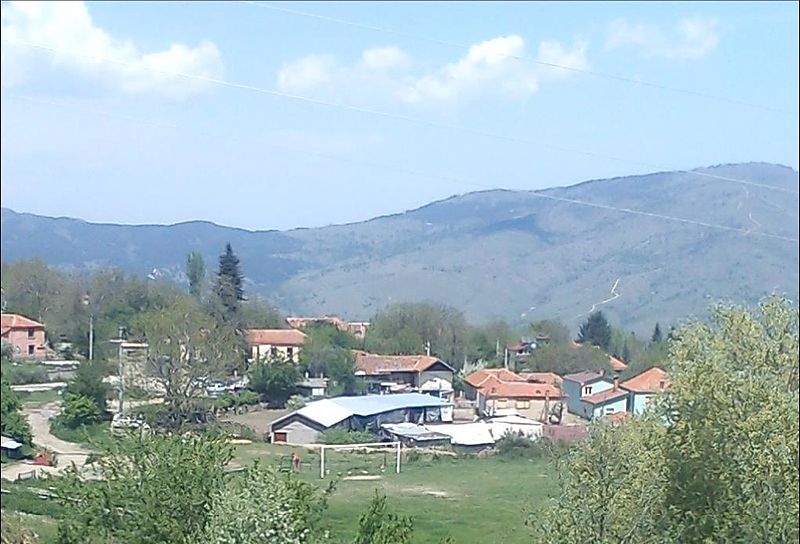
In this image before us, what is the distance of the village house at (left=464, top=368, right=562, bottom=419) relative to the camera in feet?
43.4

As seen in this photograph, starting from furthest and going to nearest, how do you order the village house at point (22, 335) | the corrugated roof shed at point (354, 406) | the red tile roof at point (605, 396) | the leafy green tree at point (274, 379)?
the village house at point (22, 335) → the leafy green tree at point (274, 379) → the corrugated roof shed at point (354, 406) → the red tile roof at point (605, 396)

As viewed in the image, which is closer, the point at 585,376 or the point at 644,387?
the point at 644,387

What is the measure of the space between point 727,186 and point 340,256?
7216mm

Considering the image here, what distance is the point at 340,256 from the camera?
15.9 metres

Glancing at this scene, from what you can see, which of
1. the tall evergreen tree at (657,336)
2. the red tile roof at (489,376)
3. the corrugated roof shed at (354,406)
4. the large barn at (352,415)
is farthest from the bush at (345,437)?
the tall evergreen tree at (657,336)

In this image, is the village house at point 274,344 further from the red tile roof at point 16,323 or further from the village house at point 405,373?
the red tile roof at point 16,323

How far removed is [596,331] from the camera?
560 inches

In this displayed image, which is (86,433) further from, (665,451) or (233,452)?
(665,451)

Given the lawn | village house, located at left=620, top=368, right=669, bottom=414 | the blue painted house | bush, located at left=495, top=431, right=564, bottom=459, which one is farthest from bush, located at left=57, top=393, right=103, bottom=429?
village house, located at left=620, top=368, right=669, bottom=414

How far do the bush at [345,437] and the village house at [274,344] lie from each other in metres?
1.30

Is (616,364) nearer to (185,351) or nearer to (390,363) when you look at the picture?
(390,363)

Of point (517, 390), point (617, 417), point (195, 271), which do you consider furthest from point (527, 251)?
point (617, 417)

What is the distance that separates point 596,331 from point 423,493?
19.5ft

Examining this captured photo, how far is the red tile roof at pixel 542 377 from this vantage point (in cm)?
1433
